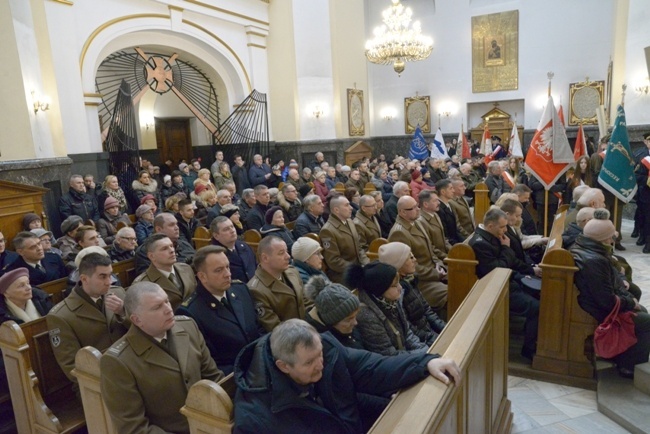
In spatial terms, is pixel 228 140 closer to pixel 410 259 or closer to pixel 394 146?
pixel 394 146

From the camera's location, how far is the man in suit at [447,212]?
545 cm

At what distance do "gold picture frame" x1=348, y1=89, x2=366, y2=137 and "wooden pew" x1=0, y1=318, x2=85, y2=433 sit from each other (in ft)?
36.0

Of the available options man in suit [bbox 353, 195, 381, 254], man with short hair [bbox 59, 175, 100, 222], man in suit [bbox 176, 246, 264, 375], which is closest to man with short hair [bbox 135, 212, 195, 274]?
man in suit [bbox 176, 246, 264, 375]

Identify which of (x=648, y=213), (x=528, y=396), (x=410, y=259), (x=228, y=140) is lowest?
(x=528, y=396)

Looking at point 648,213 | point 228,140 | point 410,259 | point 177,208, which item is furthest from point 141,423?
point 228,140

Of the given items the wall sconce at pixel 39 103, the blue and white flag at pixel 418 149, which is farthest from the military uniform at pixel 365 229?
the blue and white flag at pixel 418 149

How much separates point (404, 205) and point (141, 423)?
2.96m

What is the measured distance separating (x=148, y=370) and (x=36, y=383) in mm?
1033

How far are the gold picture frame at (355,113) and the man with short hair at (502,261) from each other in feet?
31.5

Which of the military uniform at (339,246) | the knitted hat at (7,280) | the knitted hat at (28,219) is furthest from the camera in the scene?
the knitted hat at (28,219)

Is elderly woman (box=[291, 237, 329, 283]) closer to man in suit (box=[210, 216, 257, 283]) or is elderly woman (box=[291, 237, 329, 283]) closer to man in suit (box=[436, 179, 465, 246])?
man in suit (box=[210, 216, 257, 283])

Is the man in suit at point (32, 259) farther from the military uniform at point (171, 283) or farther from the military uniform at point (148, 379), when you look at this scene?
the military uniform at point (148, 379)

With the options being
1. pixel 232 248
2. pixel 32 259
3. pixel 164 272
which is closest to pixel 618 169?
pixel 232 248

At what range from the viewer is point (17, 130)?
571 centimetres
